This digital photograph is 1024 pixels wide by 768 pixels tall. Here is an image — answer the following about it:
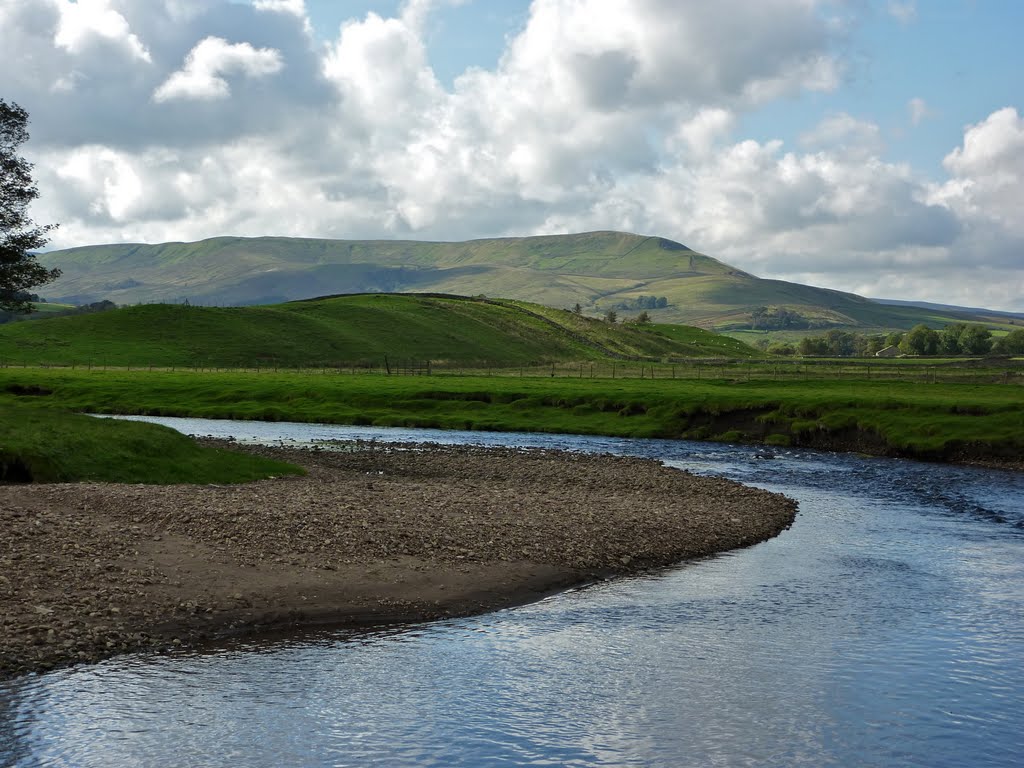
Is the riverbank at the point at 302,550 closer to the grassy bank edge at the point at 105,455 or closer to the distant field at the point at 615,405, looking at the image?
the grassy bank edge at the point at 105,455

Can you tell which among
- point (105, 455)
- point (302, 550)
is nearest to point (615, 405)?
point (105, 455)

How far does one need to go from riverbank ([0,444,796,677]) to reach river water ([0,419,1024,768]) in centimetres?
152

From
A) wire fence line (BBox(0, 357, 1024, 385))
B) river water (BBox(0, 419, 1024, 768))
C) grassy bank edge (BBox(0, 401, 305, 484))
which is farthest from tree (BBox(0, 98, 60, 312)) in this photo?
wire fence line (BBox(0, 357, 1024, 385))

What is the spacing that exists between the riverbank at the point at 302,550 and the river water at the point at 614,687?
152 cm

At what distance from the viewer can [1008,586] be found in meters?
31.1

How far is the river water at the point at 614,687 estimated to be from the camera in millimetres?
18219

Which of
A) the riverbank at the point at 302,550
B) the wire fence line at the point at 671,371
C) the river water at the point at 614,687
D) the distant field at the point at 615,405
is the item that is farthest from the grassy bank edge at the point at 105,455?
the wire fence line at the point at 671,371

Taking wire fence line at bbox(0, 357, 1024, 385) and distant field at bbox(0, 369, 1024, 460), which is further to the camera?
wire fence line at bbox(0, 357, 1024, 385)

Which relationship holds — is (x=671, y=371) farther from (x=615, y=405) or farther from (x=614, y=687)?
(x=614, y=687)

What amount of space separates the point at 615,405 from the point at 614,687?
246ft

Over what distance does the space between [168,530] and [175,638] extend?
340 inches

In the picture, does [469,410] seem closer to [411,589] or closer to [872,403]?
[872,403]

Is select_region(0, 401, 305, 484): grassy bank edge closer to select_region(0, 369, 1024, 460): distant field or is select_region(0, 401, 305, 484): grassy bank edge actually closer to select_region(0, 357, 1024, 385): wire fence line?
select_region(0, 369, 1024, 460): distant field

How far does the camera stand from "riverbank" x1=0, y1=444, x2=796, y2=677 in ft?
78.5
